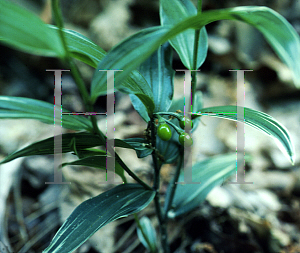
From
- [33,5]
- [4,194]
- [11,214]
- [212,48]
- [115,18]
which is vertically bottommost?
[11,214]

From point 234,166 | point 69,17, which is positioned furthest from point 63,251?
point 69,17

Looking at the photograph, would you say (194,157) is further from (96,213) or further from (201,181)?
(96,213)

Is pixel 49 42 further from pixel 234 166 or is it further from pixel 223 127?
pixel 223 127

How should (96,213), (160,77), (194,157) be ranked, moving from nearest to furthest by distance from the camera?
1. (96,213)
2. (160,77)
3. (194,157)

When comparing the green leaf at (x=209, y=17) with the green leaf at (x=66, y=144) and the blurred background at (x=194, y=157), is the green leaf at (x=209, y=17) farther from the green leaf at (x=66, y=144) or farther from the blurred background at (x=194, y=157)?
the blurred background at (x=194, y=157)

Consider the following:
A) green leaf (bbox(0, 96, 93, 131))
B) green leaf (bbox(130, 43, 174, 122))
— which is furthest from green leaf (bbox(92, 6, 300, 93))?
green leaf (bbox(130, 43, 174, 122))

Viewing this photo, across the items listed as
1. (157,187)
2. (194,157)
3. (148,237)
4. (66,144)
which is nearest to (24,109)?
(66,144)
